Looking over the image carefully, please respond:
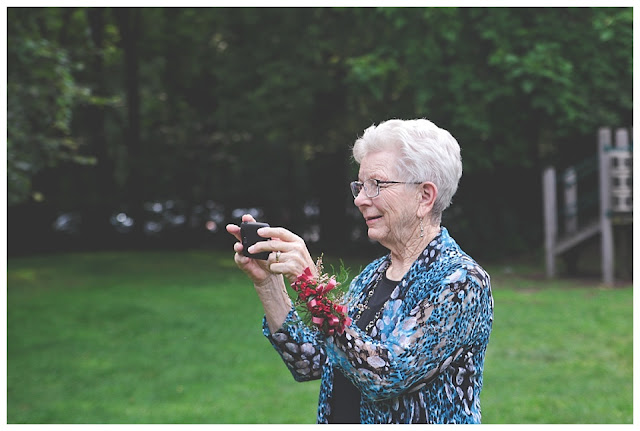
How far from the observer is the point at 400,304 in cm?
255

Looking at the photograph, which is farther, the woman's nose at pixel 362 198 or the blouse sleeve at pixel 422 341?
the woman's nose at pixel 362 198

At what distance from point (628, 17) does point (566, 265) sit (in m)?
4.94

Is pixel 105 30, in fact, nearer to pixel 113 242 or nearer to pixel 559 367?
pixel 113 242

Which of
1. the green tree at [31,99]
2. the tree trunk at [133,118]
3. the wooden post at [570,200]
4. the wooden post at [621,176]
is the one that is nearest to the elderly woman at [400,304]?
the green tree at [31,99]

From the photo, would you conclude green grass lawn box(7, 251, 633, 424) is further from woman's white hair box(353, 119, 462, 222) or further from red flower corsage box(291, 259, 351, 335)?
red flower corsage box(291, 259, 351, 335)

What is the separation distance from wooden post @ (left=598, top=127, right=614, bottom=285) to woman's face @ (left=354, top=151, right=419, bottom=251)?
12.5m

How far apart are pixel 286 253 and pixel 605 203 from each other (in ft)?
42.9

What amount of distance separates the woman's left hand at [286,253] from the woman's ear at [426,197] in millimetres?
423

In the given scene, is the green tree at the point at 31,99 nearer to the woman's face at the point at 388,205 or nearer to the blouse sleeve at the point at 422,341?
the woman's face at the point at 388,205

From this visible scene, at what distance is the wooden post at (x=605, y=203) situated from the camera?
14.2 metres

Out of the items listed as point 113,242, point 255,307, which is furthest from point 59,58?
point 113,242

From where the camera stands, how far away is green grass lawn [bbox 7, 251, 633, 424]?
24.3 feet

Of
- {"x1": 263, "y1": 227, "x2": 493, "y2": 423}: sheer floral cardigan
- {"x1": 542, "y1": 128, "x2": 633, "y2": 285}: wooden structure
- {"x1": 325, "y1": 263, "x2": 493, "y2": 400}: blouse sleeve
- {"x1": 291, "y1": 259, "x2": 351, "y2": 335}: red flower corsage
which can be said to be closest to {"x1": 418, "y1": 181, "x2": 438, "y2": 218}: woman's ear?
{"x1": 263, "y1": 227, "x2": 493, "y2": 423}: sheer floral cardigan

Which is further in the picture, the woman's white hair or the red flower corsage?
the woman's white hair
